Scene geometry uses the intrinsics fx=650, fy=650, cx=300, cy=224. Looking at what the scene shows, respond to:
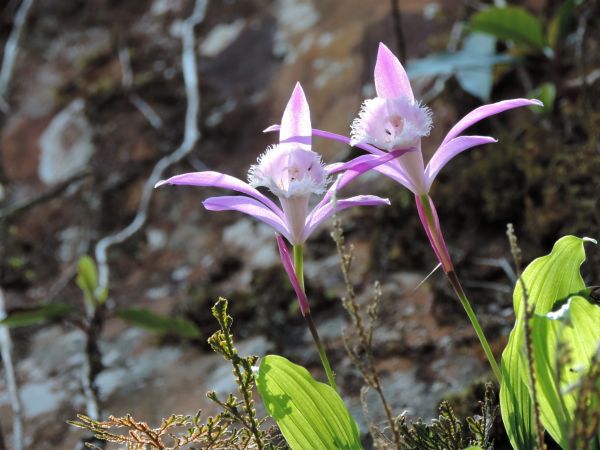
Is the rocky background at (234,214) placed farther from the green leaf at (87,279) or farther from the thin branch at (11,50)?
the green leaf at (87,279)

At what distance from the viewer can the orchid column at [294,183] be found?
0.91m

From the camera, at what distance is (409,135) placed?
87 cm

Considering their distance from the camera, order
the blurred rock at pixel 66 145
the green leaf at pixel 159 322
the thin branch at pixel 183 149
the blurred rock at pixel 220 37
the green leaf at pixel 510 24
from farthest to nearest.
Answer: the blurred rock at pixel 220 37
the blurred rock at pixel 66 145
the thin branch at pixel 183 149
the green leaf at pixel 510 24
the green leaf at pixel 159 322

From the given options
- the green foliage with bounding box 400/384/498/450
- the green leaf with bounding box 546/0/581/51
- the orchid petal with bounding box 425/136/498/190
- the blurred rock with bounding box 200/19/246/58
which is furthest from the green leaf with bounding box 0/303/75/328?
the blurred rock with bounding box 200/19/246/58

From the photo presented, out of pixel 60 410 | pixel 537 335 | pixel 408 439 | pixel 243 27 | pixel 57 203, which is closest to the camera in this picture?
pixel 537 335

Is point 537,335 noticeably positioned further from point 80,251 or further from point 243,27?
point 243,27

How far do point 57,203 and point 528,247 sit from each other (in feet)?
7.41

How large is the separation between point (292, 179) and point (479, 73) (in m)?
1.65

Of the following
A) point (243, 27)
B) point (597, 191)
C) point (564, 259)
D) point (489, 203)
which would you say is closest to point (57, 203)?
point (243, 27)

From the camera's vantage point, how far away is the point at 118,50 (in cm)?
374

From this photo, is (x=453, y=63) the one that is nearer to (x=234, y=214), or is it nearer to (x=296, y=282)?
(x=234, y=214)

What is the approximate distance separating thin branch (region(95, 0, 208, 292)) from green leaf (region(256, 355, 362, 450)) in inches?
52.6

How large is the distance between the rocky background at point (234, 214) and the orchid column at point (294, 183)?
0.45 m

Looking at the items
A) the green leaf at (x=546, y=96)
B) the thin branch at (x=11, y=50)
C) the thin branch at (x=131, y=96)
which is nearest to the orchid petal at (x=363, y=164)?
the green leaf at (x=546, y=96)
